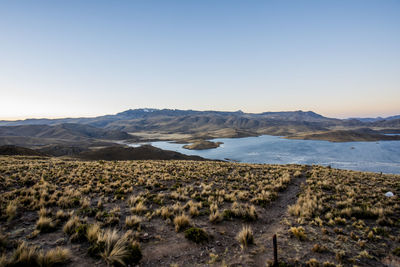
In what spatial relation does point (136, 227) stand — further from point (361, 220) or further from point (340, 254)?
point (361, 220)

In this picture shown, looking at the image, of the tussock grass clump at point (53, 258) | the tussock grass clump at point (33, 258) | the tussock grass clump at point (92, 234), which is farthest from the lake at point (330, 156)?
the tussock grass clump at point (33, 258)

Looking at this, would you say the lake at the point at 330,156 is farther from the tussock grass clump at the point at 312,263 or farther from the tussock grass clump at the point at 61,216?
the tussock grass clump at the point at 61,216

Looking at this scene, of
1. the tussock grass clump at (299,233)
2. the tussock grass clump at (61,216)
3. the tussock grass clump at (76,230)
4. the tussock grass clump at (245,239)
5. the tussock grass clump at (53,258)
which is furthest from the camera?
the tussock grass clump at (61,216)

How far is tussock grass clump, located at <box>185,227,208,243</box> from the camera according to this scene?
7008 mm

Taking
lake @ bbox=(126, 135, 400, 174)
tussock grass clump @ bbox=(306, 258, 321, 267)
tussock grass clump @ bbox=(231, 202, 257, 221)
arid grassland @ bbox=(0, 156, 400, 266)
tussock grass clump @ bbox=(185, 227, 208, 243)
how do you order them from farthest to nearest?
1. lake @ bbox=(126, 135, 400, 174)
2. tussock grass clump @ bbox=(231, 202, 257, 221)
3. tussock grass clump @ bbox=(185, 227, 208, 243)
4. arid grassland @ bbox=(0, 156, 400, 266)
5. tussock grass clump @ bbox=(306, 258, 321, 267)

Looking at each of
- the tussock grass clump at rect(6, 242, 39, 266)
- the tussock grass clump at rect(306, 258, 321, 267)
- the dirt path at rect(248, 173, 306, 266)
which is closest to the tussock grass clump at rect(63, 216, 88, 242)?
the tussock grass clump at rect(6, 242, 39, 266)

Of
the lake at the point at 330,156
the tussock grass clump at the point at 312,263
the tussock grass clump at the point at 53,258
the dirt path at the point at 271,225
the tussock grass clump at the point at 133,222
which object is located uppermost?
the tussock grass clump at the point at 53,258

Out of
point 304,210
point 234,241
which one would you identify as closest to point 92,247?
point 234,241

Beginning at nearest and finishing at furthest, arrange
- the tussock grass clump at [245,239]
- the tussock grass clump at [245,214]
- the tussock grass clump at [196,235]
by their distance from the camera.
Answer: the tussock grass clump at [245,239] < the tussock grass clump at [196,235] < the tussock grass clump at [245,214]

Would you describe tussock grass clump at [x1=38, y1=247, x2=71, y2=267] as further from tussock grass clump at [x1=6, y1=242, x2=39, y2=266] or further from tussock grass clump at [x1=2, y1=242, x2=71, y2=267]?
tussock grass clump at [x1=6, y1=242, x2=39, y2=266]

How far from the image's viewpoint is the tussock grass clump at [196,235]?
23.0 ft

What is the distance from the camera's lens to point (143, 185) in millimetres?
14875

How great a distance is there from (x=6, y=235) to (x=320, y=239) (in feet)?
37.7

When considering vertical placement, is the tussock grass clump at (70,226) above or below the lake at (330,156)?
above
